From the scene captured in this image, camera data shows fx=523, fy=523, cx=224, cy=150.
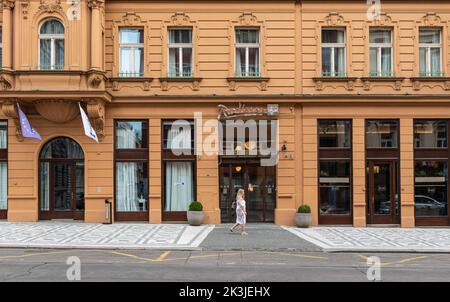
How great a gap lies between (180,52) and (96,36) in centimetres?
358

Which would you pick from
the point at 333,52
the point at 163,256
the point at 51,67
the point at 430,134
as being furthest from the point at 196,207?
the point at 430,134

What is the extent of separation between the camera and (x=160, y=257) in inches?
548

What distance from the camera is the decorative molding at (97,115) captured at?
20719 millimetres

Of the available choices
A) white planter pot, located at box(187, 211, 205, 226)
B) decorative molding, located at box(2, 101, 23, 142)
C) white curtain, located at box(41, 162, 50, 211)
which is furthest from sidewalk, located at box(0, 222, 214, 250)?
decorative molding, located at box(2, 101, 23, 142)

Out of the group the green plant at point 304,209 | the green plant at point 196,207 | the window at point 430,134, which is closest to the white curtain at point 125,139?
the green plant at point 196,207

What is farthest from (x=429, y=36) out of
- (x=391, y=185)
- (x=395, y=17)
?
(x=391, y=185)

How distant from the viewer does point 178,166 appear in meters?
22.3

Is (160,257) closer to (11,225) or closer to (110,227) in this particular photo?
(110,227)

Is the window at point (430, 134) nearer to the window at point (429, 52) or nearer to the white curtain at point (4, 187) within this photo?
the window at point (429, 52)

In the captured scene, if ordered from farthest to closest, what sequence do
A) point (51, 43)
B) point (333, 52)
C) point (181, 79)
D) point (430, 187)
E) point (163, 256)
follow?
point (333, 52) → point (430, 187) → point (181, 79) → point (51, 43) → point (163, 256)

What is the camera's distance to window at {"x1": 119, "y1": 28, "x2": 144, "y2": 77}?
22.4 m

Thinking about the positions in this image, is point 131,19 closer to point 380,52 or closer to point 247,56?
point 247,56

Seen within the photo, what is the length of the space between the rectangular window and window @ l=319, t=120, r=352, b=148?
318 cm

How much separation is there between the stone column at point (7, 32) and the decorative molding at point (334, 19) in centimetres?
1303
